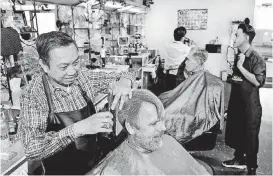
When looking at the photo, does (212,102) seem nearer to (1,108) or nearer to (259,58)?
(259,58)

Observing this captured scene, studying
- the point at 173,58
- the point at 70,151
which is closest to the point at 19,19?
the point at 70,151

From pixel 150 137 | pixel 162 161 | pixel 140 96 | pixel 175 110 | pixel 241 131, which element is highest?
→ pixel 140 96

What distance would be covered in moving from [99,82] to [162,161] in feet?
2.61

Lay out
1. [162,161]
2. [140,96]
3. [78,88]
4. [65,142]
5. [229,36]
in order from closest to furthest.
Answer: [140,96] → [162,161] → [65,142] → [78,88] → [229,36]

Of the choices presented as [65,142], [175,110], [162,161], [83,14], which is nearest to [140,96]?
[162,161]

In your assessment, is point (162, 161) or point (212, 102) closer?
point (162, 161)

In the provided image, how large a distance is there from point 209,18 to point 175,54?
4081 mm

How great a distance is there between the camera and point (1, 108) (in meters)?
2.33

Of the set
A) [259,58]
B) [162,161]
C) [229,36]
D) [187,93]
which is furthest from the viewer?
[229,36]

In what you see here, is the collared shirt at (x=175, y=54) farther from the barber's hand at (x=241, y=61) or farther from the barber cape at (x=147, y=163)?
the barber cape at (x=147, y=163)

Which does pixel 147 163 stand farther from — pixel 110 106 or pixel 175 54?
pixel 175 54

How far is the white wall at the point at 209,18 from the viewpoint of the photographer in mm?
8359

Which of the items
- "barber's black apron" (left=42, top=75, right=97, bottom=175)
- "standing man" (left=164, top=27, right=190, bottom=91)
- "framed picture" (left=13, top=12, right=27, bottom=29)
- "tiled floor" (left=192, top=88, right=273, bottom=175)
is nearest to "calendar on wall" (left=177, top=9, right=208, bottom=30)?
"standing man" (left=164, top=27, right=190, bottom=91)

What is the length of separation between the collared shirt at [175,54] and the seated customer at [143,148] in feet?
14.6
